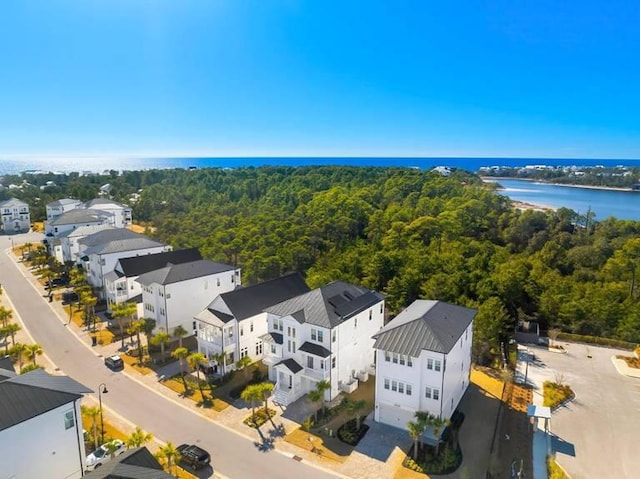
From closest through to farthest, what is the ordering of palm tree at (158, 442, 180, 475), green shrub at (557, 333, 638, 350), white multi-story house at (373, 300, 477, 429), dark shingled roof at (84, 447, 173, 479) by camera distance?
dark shingled roof at (84, 447, 173, 479) < palm tree at (158, 442, 180, 475) < white multi-story house at (373, 300, 477, 429) < green shrub at (557, 333, 638, 350)

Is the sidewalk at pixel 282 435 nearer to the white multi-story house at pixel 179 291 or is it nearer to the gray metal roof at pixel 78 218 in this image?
the white multi-story house at pixel 179 291

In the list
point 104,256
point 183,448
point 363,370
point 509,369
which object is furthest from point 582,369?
point 104,256

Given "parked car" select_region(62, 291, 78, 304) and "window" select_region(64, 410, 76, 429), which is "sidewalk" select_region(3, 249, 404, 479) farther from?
"parked car" select_region(62, 291, 78, 304)

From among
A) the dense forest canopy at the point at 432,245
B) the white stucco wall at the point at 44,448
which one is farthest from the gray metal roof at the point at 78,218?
the white stucco wall at the point at 44,448

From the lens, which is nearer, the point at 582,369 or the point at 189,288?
the point at 582,369

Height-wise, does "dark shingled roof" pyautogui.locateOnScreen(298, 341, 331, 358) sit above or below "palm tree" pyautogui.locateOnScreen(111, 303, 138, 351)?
above

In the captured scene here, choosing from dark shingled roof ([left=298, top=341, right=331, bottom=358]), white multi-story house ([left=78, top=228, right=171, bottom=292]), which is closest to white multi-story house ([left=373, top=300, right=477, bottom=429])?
dark shingled roof ([left=298, top=341, right=331, bottom=358])

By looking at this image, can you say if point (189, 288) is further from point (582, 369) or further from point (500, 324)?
point (582, 369)

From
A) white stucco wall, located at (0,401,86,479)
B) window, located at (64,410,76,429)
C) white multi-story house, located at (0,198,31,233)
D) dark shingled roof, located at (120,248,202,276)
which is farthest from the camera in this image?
white multi-story house, located at (0,198,31,233)
